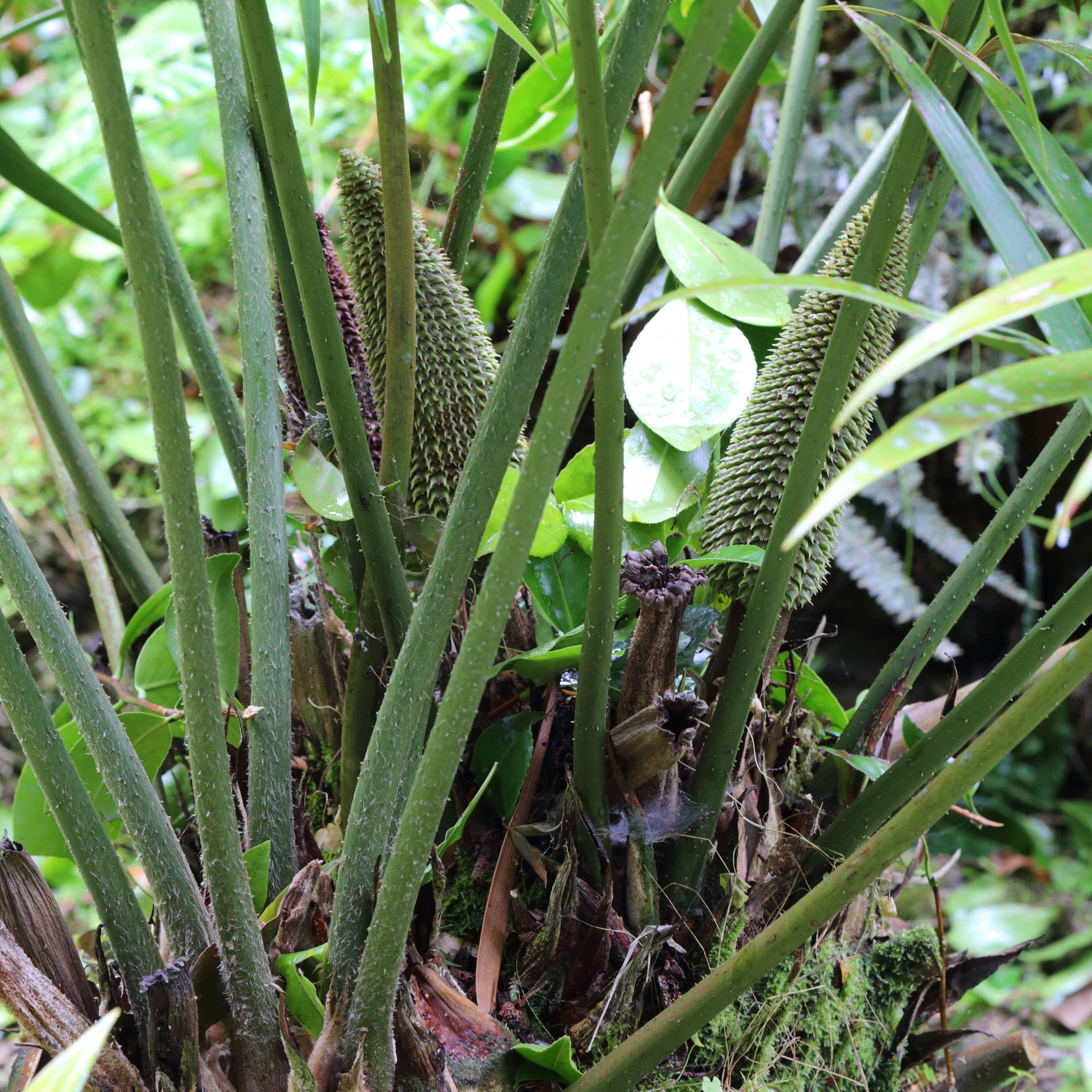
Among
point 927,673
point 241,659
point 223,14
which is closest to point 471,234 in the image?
point 223,14

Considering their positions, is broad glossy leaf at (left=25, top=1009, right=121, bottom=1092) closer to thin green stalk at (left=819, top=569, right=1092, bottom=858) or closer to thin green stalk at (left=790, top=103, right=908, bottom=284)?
thin green stalk at (left=819, top=569, right=1092, bottom=858)

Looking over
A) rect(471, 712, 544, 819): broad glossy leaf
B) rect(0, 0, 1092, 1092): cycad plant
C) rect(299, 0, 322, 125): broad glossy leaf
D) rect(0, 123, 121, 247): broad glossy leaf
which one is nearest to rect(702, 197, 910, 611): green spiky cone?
rect(0, 0, 1092, 1092): cycad plant

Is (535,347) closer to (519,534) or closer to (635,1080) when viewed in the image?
(519,534)

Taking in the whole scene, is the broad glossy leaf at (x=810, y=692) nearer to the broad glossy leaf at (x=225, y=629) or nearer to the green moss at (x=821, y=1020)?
the green moss at (x=821, y=1020)

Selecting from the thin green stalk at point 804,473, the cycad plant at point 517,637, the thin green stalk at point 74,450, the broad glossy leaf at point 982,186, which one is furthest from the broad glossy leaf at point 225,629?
the broad glossy leaf at point 982,186

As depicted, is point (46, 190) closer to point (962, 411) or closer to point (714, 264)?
point (714, 264)

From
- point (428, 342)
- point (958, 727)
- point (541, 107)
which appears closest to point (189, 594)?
point (428, 342)
